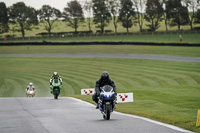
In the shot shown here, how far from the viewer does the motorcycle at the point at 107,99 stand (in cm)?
1330

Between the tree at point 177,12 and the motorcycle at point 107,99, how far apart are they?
108397mm

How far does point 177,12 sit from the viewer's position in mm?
120312

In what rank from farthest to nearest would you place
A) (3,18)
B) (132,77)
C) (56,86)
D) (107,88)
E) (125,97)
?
(3,18) → (132,77) → (56,86) → (125,97) → (107,88)

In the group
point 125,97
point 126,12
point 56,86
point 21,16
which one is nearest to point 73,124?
point 125,97

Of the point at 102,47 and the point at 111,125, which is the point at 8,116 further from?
the point at 102,47

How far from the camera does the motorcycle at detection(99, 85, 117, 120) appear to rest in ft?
43.6

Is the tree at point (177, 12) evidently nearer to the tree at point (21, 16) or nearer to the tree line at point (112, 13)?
the tree line at point (112, 13)

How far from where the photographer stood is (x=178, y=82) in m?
35.8

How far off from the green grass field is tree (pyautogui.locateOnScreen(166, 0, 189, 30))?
50.9 m

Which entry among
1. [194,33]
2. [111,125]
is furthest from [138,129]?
[194,33]

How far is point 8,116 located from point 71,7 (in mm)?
129665

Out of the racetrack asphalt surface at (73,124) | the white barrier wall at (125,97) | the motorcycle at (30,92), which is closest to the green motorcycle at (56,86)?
the white barrier wall at (125,97)

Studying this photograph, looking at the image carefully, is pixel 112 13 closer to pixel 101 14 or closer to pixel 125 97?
pixel 101 14

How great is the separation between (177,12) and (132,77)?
83.9 metres
